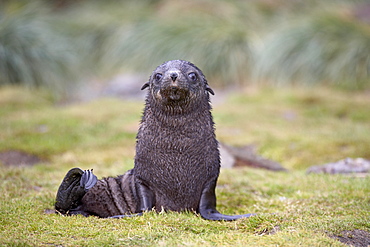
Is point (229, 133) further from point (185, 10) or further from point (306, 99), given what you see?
point (185, 10)

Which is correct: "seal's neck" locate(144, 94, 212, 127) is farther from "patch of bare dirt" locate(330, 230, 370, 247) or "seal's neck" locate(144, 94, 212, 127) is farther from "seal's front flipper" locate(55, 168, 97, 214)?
"patch of bare dirt" locate(330, 230, 370, 247)

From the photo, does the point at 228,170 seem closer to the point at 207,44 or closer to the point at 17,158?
the point at 17,158

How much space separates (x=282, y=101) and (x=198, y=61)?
2932 mm

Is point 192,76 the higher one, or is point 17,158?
point 192,76

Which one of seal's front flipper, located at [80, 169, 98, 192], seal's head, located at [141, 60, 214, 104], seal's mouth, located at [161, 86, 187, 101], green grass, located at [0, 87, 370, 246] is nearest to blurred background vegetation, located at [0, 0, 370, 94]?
green grass, located at [0, 87, 370, 246]

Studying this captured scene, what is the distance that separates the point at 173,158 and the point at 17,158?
4.29 meters

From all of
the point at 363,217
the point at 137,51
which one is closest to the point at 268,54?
the point at 137,51

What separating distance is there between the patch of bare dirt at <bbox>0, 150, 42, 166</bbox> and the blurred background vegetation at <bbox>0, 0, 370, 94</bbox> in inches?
185

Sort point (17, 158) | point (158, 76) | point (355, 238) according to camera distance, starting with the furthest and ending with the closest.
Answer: point (17, 158), point (158, 76), point (355, 238)

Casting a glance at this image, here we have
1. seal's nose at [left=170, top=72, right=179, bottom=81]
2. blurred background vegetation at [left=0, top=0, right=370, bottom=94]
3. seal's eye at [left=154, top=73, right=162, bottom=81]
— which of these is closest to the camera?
seal's nose at [left=170, top=72, right=179, bottom=81]

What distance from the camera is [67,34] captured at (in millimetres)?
17203

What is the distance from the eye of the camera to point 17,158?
8195 millimetres

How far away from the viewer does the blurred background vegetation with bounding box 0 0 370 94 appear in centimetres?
1318

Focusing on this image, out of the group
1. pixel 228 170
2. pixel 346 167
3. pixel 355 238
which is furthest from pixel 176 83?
pixel 346 167
